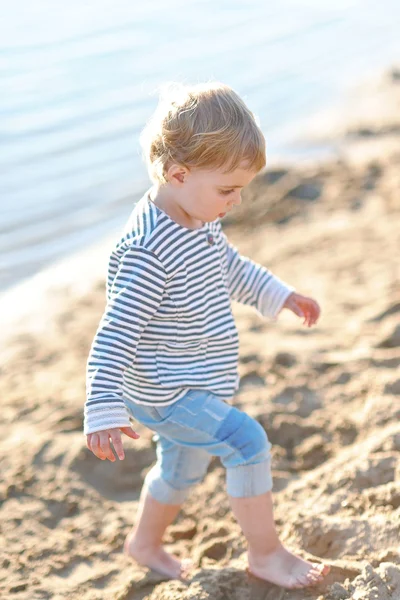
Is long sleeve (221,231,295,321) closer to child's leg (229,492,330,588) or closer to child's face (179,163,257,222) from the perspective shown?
child's face (179,163,257,222)

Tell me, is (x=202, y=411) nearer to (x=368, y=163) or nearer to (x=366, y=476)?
(x=366, y=476)

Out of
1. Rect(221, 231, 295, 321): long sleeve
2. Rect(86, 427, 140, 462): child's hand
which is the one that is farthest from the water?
Rect(86, 427, 140, 462): child's hand

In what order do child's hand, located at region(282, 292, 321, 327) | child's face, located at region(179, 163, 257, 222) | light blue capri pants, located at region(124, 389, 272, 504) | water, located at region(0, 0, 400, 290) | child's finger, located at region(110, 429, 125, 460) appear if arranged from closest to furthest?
child's finger, located at region(110, 429, 125, 460) → child's face, located at region(179, 163, 257, 222) → light blue capri pants, located at region(124, 389, 272, 504) → child's hand, located at region(282, 292, 321, 327) → water, located at region(0, 0, 400, 290)

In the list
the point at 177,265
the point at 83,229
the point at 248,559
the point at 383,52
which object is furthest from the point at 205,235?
the point at 383,52

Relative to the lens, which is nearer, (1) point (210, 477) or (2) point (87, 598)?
(2) point (87, 598)

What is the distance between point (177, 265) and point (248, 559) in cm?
93

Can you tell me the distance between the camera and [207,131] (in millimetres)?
2438

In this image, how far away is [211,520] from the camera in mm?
3240

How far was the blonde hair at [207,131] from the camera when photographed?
2441 mm

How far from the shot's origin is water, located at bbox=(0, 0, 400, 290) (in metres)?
7.08

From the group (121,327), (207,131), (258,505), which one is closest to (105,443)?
(121,327)

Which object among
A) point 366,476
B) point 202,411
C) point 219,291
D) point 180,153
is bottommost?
point 366,476

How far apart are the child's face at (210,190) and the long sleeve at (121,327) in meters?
0.19

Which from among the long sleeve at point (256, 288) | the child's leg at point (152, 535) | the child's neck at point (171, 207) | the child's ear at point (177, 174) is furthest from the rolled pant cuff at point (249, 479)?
the child's ear at point (177, 174)
